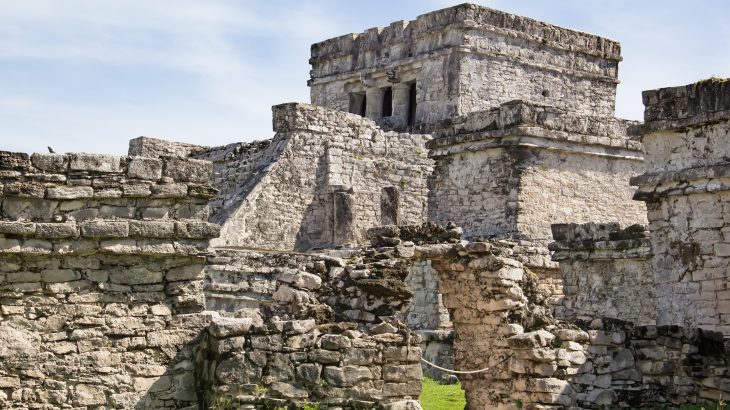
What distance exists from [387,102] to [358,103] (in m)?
0.78

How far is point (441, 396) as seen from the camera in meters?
14.0

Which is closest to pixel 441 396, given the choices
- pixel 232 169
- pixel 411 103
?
pixel 232 169

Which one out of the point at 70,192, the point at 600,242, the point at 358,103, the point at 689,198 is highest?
the point at 358,103

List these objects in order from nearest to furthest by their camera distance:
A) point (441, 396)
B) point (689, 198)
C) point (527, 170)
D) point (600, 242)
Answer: point (689, 198) → point (441, 396) → point (600, 242) → point (527, 170)

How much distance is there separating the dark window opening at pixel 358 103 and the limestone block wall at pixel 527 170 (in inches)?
327

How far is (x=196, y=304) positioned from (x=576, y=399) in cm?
399

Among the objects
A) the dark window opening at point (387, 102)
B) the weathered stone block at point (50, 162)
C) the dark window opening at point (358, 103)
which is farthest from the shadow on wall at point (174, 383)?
the dark window opening at point (358, 103)

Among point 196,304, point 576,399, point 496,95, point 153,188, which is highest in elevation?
point 496,95

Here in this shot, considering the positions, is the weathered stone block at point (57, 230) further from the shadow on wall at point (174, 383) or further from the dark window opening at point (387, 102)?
the dark window opening at point (387, 102)

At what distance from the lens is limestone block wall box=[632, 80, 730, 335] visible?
1264 cm

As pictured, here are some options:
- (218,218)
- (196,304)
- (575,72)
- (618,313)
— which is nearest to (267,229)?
(218,218)

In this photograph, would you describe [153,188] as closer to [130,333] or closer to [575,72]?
[130,333]

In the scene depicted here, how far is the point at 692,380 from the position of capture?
11.6 m

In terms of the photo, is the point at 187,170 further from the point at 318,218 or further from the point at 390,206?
the point at 318,218
